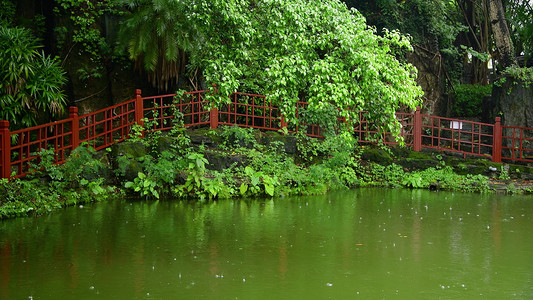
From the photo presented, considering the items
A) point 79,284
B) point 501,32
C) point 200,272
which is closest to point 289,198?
point 200,272

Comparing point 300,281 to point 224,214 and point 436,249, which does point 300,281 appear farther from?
point 224,214

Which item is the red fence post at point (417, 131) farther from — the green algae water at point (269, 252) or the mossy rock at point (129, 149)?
the mossy rock at point (129, 149)

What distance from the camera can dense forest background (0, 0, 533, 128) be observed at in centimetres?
1212

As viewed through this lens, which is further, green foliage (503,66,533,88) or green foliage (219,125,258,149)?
green foliage (503,66,533,88)

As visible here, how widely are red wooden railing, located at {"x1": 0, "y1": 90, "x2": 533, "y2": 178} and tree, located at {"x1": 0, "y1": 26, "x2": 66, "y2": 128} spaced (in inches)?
19.3

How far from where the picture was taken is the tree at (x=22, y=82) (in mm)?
12125

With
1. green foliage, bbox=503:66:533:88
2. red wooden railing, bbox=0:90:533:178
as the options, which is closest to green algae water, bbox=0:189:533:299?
red wooden railing, bbox=0:90:533:178

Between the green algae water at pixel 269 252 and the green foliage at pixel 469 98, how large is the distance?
419 inches

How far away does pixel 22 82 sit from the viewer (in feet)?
40.9

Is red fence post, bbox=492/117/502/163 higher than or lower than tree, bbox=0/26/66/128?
lower

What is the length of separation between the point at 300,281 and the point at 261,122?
1085 centimetres

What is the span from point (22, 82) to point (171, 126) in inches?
155

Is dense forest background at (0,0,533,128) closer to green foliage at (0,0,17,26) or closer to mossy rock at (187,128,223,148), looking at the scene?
green foliage at (0,0,17,26)

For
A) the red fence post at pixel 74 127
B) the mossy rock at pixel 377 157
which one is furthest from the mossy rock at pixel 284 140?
the red fence post at pixel 74 127
